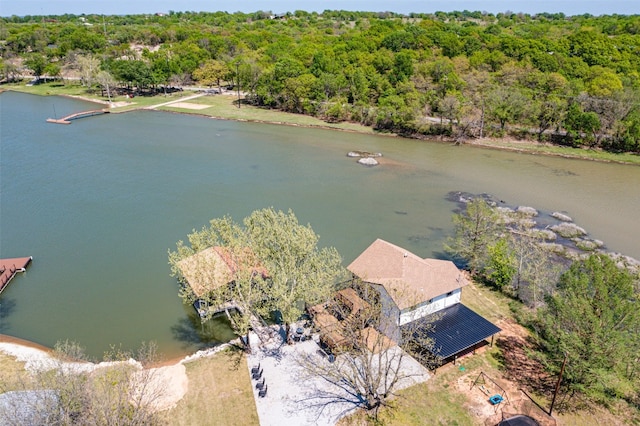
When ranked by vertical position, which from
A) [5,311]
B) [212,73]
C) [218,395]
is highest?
[212,73]

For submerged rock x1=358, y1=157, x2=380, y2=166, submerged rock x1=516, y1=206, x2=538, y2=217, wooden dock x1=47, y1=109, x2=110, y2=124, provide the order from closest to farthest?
1. submerged rock x1=516, y1=206, x2=538, y2=217
2. submerged rock x1=358, y1=157, x2=380, y2=166
3. wooden dock x1=47, y1=109, x2=110, y2=124

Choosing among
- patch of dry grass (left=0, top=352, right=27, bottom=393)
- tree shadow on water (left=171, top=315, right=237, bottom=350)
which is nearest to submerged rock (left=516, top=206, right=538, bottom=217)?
A: tree shadow on water (left=171, top=315, right=237, bottom=350)

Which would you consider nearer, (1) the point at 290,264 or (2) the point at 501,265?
(1) the point at 290,264

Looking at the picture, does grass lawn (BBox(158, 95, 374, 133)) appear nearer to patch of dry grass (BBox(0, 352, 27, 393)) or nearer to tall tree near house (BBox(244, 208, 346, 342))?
tall tree near house (BBox(244, 208, 346, 342))

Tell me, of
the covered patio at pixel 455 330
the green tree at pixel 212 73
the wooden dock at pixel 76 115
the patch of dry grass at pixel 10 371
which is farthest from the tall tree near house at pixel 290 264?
the green tree at pixel 212 73

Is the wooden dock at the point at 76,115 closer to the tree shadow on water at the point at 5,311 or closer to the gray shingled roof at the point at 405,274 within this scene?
the tree shadow on water at the point at 5,311

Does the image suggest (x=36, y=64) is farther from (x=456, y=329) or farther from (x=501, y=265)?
(x=456, y=329)

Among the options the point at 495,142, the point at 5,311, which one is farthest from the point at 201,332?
the point at 495,142
